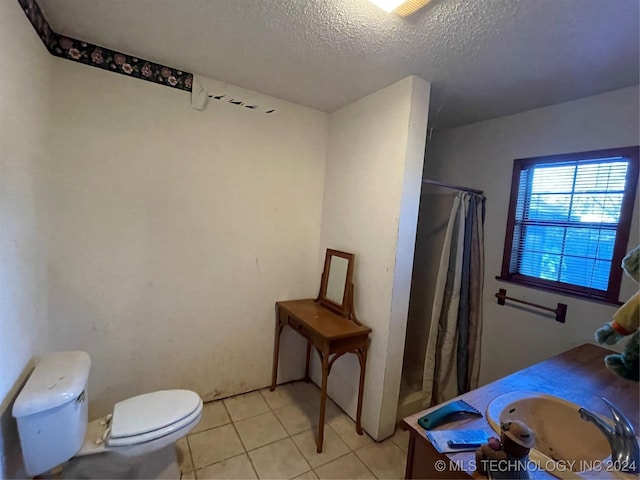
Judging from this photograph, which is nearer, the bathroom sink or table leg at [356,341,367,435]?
the bathroom sink

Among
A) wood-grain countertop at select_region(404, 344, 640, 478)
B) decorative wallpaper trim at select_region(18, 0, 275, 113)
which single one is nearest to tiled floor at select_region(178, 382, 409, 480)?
wood-grain countertop at select_region(404, 344, 640, 478)

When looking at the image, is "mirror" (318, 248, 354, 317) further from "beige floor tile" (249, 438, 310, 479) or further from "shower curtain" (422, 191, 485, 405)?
"beige floor tile" (249, 438, 310, 479)

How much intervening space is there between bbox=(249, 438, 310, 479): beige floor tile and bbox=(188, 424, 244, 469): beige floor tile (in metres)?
0.13

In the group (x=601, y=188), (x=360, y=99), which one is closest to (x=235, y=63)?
(x=360, y=99)

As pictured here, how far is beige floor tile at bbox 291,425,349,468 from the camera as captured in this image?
177cm

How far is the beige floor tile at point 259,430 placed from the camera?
1875 millimetres

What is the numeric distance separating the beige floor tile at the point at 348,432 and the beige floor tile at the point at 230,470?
613 mm

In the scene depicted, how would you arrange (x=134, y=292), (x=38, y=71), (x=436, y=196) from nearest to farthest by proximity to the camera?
(x=38, y=71) < (x=134, y=292) < (x=436, y=196)

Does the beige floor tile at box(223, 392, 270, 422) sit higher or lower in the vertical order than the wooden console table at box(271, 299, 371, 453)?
lower

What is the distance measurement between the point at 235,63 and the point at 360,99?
88 cm

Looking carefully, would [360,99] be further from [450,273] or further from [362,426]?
[362,426]

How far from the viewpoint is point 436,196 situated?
252 centimetres

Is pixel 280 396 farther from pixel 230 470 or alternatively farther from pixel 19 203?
pixel 19 203

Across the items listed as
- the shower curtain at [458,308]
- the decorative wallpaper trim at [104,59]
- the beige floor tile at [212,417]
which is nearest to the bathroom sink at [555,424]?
the shower curtain at [458,308]
